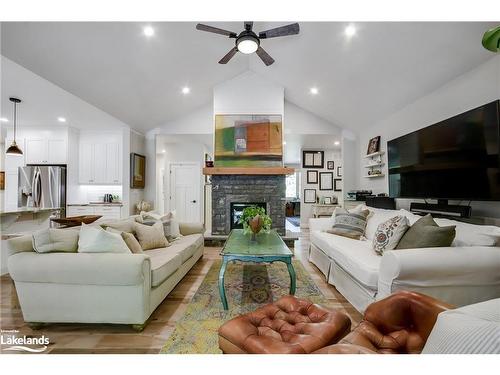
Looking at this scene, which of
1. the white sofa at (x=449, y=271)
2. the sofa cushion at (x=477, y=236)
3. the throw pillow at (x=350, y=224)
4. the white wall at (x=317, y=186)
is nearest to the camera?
the white sofa at (x=449, y=271)

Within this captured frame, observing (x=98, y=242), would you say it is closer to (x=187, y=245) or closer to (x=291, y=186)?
(x=187, y=245)

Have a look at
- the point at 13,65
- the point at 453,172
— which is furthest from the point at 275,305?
the point at 13,65

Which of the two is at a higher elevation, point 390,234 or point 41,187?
point 41,187

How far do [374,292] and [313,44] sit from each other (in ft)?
10.8

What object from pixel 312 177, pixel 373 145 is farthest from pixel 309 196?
pixel 373 145

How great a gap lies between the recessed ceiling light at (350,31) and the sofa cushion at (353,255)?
2.57 meters

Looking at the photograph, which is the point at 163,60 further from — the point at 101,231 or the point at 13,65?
the point at 101,231

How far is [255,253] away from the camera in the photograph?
82.8 inches

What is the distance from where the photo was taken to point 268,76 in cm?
473

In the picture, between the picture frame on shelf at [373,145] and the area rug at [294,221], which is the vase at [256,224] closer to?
the picture frame on shelf at [373,145]

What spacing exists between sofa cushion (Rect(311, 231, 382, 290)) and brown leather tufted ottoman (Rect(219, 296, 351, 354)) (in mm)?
702

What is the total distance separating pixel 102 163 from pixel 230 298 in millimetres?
4881

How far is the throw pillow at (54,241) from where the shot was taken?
1.73 meters

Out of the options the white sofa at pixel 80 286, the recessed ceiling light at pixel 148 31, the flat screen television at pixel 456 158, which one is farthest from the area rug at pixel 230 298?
the recessed ceiling light at pixel 148 31
